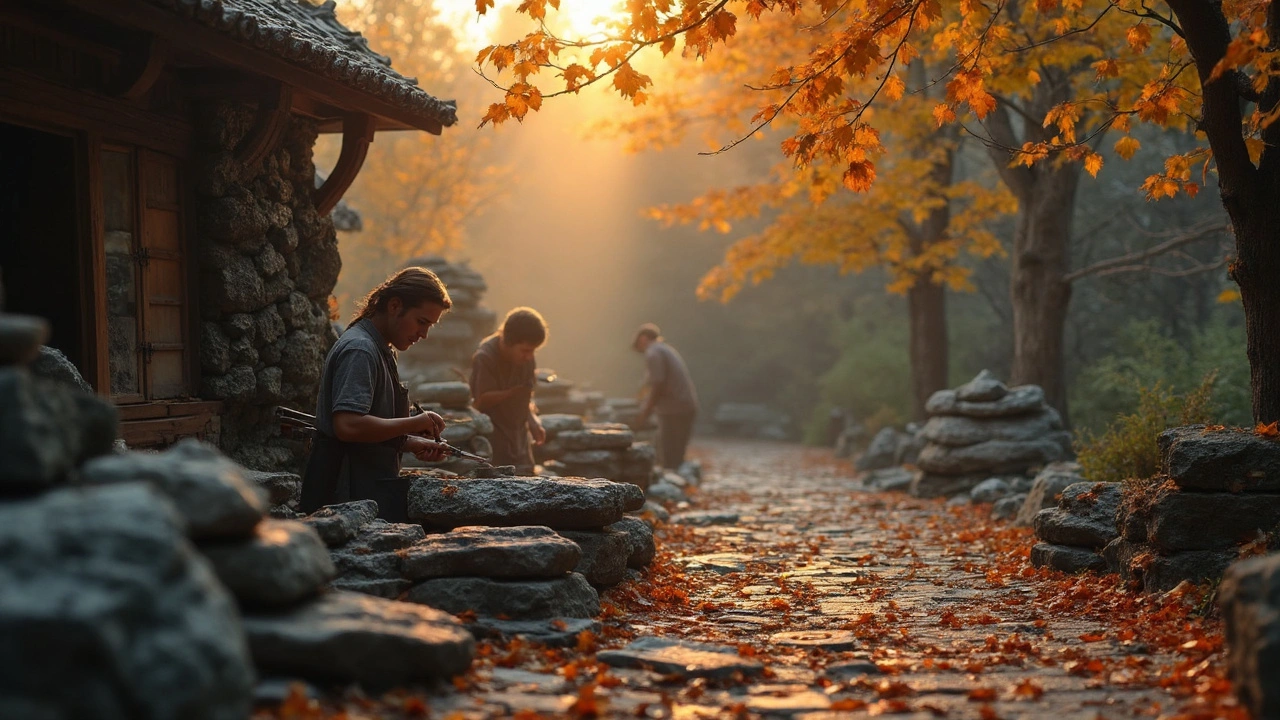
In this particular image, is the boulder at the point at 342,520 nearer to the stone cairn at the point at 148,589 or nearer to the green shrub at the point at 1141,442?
the stone cairn at the point at 148,589

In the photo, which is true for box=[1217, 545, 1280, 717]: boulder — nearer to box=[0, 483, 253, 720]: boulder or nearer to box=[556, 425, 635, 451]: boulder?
box=[0, 483, 253, 720]: boulder

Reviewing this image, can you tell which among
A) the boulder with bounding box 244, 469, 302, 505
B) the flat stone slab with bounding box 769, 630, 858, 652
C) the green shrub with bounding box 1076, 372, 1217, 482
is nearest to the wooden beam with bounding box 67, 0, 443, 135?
the boulder with bounding box 244, 469, 302, 505

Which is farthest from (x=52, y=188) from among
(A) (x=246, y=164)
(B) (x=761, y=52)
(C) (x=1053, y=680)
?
(B) (x=761, y=52)

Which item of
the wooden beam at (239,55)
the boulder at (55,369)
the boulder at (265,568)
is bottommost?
the boulder at (265,568)

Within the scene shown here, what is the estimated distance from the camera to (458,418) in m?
10.5

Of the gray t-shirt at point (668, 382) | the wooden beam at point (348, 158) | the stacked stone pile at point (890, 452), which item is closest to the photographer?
the wooden beam at point (348, 158)

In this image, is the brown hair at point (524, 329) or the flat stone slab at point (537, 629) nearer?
the flat stone slab at point (537, 629)

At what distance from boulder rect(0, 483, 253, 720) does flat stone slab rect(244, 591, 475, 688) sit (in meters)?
0.43

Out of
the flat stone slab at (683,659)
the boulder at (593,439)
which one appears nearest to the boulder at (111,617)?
the flat stone slab at (683,659)

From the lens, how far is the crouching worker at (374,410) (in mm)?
5613

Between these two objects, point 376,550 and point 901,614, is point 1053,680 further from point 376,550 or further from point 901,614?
point 376,550

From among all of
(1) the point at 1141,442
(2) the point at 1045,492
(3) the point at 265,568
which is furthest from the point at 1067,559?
(3) the point at 265,568

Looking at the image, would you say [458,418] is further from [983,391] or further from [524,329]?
[983,391]

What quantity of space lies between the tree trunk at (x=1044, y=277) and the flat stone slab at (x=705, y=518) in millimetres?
5496
